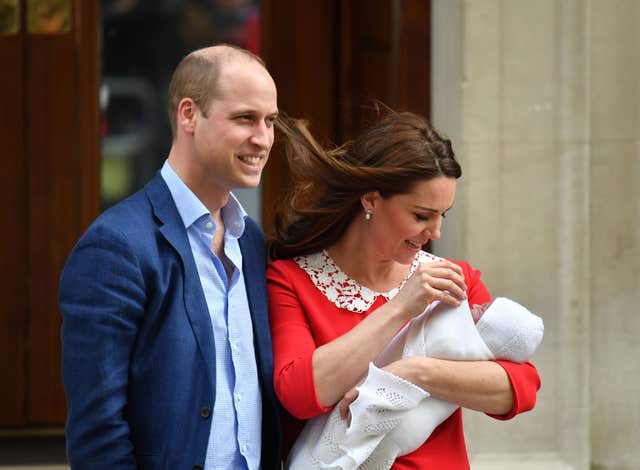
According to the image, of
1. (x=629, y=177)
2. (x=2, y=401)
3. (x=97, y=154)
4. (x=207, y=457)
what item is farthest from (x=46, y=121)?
(x=207, y=457)

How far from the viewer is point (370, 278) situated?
2.95m

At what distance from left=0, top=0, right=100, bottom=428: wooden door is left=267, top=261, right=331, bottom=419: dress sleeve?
2483mm

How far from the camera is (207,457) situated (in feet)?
8.13

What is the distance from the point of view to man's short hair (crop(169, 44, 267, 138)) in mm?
2539

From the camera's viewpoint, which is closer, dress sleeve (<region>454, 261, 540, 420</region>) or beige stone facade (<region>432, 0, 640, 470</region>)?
dress sleeve (<region>454, 261, 540, 420</region>)

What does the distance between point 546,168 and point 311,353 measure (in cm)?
197

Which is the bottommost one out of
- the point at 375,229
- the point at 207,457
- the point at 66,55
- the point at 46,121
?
the point at 207,457

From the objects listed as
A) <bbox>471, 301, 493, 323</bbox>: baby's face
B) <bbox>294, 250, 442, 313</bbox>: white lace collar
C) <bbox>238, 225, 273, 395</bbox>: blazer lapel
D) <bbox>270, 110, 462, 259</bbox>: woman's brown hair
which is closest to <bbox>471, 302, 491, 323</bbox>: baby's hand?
<bbox>471, 301, 493, 323</bbox>: baby's face

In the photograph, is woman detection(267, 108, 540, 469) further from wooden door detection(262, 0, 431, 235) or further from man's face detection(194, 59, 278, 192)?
wooden door detection(262, 0, 431, 235)

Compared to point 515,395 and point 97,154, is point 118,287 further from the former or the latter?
point 97,154

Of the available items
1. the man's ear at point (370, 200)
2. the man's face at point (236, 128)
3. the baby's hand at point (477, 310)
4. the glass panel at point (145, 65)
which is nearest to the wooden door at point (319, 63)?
the glass panel at point (145, 65)

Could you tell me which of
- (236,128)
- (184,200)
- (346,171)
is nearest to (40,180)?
(346,171)

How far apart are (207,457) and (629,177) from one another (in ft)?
8.42

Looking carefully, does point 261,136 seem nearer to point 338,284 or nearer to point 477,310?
point 338,284
